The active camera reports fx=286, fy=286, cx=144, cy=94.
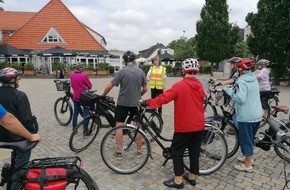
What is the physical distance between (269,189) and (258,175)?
1.56ft

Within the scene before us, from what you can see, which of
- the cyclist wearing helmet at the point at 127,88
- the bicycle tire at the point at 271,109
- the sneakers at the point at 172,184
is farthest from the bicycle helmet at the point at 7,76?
the bicycle tire at the point at 271,109

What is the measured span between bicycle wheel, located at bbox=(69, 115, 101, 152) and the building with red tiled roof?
99.7 ft

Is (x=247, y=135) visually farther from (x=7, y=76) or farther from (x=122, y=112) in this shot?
(x=7, y=76)

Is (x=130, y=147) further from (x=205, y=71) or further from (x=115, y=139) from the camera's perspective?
(x=205, y=71)

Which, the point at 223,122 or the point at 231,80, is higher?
the point at 231,80

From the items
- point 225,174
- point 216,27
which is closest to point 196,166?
point 225,174

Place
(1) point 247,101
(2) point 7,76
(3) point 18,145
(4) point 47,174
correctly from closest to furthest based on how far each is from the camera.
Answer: (4) point 47,174
(3) point 18,145
(2) point 7,76
(1) point 247,101

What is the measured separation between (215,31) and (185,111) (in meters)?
30.5

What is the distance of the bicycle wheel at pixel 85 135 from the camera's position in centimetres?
546

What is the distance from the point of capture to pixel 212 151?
191 inches

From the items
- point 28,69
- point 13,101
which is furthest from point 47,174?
point 28,69

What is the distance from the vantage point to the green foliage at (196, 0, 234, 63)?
3256 cm

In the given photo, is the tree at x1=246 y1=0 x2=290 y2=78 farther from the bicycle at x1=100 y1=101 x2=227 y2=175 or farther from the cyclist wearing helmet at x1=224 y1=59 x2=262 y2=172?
the bicycle at x1=100 y1=101 x2=227 y2=175

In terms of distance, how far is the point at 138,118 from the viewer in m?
4.64
